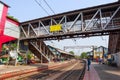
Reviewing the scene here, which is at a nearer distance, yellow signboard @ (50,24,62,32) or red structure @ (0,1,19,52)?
yellow signboard @ (50,24,62,32)

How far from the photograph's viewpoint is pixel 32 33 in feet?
98.0

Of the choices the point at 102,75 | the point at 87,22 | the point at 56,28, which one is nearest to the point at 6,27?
the point at 56,28

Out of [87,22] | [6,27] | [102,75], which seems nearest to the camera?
[102,75]

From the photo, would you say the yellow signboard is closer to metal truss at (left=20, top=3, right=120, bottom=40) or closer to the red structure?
metal truss at (left=20, top=3, right=120, bottom=40)

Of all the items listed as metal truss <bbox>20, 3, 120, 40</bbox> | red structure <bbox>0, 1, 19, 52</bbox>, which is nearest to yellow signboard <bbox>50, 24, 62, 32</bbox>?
metal truss <bbox>20, 3, 120, 40</bbox>

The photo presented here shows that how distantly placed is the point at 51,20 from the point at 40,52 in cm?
918

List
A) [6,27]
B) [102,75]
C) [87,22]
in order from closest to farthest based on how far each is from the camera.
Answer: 1. [102,75]
2. [87,22]
3. [6,27]

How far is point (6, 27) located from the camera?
87.0 feet

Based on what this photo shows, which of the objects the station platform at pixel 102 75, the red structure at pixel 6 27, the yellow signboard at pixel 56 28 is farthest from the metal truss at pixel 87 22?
the station platform at pixel 102 75

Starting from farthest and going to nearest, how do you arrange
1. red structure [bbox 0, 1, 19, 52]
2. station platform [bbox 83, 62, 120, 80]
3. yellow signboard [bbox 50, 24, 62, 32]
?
red structure [bbox 0, 1, 19, 52] < yellow signboard [bbox 50, 24, 62, 32] < station platform [bbox 83, 62, 120, 80]

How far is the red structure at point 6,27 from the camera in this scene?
25.2 meters

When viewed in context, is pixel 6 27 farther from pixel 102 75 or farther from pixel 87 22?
pixel 102 75

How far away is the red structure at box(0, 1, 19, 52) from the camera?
82.8 feet

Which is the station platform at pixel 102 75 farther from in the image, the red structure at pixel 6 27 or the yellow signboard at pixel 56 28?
the red structure at pixel 6 27
